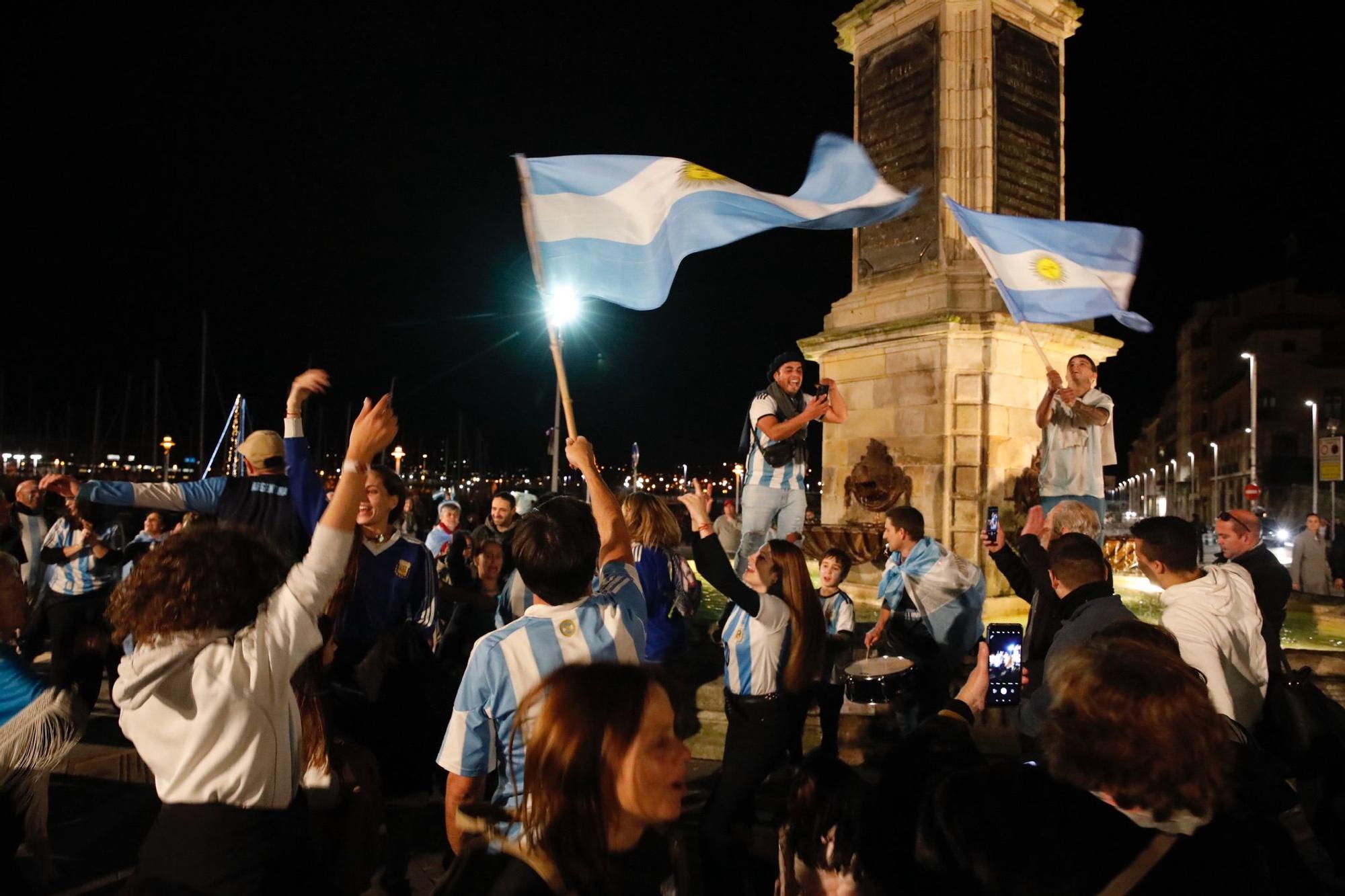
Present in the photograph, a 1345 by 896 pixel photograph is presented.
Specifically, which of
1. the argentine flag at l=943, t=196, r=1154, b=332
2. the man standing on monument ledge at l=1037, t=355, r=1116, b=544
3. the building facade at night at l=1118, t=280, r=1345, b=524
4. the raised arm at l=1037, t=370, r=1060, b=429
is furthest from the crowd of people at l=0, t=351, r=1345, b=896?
the building facade at night at l=1118, t=280, r=1345, b=524

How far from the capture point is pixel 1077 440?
7242 millimetres

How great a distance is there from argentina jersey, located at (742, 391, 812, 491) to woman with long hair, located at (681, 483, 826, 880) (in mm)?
2303

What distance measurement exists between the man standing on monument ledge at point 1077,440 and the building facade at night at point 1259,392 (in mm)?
42866

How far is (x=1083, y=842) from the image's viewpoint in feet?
6.09

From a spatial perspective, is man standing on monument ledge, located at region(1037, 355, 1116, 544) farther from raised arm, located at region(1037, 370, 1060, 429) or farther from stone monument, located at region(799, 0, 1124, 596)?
stone monument, located at region(799, 0, 1124, 596)

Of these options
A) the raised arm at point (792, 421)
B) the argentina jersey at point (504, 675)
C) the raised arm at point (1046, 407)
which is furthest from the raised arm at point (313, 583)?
the raised arm at point (1046, 407)

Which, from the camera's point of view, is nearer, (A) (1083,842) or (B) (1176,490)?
(A) (1083,842)

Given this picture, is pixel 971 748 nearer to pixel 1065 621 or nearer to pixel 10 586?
pixel 1065 621

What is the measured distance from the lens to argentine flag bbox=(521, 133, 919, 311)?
15.7 ft

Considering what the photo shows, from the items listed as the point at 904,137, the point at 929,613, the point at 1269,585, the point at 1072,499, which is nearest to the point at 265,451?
the point at 929,613

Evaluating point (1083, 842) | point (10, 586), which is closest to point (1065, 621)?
point (1083, 842)

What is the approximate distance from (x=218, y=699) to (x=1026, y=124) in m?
10.3

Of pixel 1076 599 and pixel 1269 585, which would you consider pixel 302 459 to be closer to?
pixel 1076 599

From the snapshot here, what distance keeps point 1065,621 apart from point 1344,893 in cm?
206
